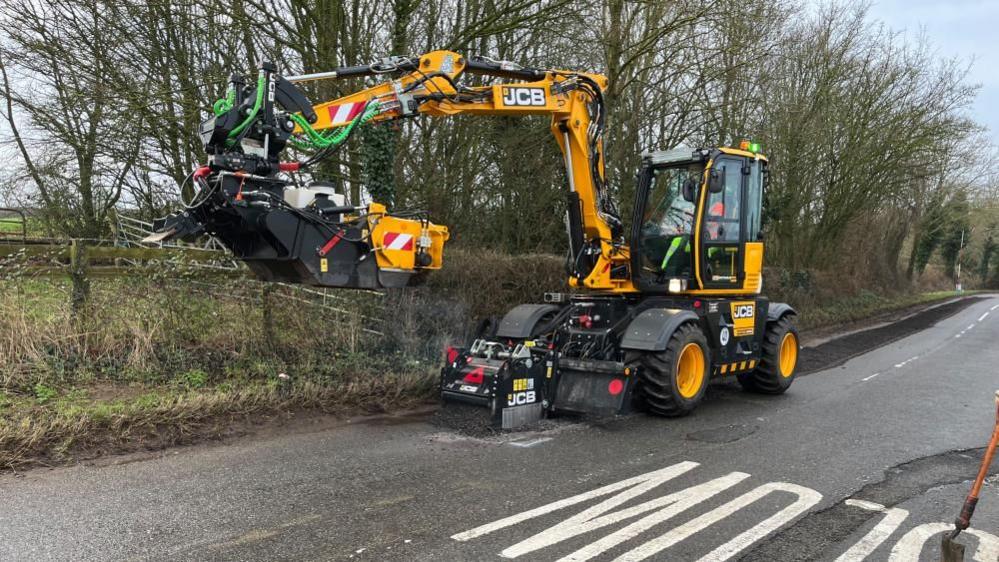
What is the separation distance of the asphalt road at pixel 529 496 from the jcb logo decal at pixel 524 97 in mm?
3405

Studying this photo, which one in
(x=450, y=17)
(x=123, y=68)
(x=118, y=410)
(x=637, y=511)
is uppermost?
(x=450, y=17)

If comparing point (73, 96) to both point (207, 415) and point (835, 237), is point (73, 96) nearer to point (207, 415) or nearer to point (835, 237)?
point (207, 415)

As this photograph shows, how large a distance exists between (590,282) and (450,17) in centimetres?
571

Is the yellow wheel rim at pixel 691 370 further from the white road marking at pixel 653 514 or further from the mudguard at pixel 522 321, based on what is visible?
the white road marking at pixel 653 514

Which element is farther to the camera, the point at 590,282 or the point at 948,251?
the point at 948,251

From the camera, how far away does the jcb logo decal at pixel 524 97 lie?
7195mm

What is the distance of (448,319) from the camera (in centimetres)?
943

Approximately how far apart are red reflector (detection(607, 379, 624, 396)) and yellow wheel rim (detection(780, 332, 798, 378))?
3.57 metres

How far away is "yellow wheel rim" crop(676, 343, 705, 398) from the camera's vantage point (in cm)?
787

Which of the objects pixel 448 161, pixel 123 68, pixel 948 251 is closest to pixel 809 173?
pixel 448 161

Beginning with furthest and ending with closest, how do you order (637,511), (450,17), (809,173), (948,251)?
1. (948,251)
2. (809,173)
3. (450,17)
4. (637,511)

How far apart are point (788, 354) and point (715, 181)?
3.25m

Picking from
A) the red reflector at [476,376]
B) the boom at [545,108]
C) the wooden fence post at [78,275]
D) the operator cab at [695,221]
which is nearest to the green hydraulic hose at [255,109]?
the boom at [545,108]

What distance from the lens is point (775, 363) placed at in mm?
9172
